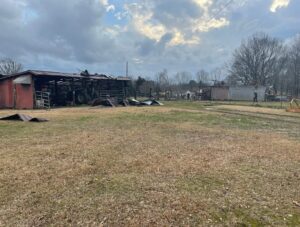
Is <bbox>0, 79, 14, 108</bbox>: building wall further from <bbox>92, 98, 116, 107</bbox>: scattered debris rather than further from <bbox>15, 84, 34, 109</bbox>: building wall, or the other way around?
<bbox>92, 98, 116, 107</bbox>: scattered debris

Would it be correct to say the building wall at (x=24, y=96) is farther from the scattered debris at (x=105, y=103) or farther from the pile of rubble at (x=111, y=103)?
the scattered debris at (x=105, y=103)

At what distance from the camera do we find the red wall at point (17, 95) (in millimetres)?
21844

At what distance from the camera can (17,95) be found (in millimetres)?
22328

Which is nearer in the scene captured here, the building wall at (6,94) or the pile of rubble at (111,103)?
the building wall at (6,94)

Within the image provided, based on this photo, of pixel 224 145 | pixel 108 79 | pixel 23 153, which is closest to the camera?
pixel 23 153

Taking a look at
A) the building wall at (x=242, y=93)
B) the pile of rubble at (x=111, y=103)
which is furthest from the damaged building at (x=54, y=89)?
the building wall at (x=242, y=93)

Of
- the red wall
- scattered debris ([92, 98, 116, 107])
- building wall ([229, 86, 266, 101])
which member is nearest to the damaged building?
the red wall

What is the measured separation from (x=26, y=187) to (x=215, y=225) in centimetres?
257

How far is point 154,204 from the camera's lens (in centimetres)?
308

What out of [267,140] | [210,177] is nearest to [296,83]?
[267,140]

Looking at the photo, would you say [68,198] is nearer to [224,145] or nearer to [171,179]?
[171,179]

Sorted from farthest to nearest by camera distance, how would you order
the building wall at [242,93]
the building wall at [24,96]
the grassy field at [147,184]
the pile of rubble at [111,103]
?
the building wall at [242,93], the pile of rubble at [111,103], the building wall at [24,96], the grassy field at [147,184]

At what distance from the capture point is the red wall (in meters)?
21.8

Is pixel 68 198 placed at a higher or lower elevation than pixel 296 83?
lower
